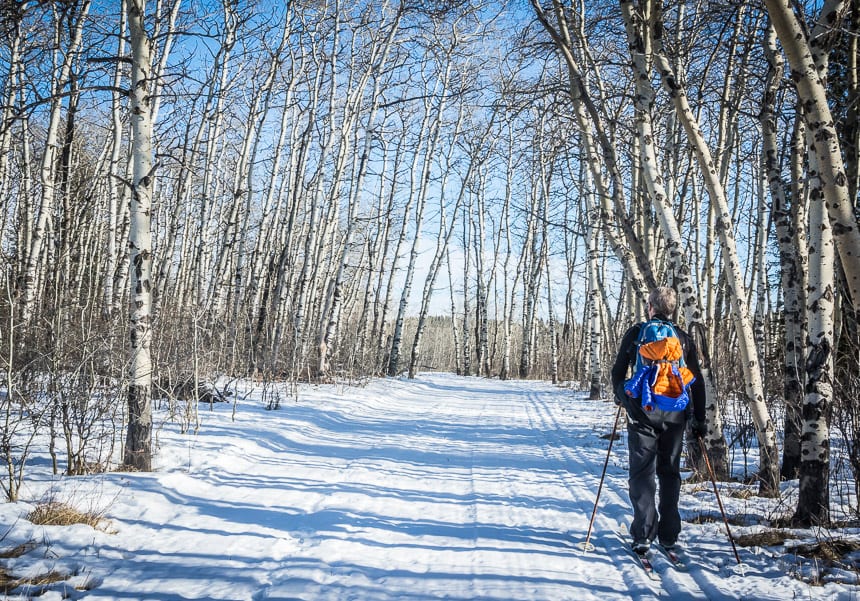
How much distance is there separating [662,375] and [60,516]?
419 centimetres

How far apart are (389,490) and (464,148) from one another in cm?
1869

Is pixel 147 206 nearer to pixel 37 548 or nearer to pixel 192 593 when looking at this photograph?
pixel 37 548

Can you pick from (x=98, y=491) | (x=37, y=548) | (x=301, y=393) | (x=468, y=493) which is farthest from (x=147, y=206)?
(x=301, y=393)

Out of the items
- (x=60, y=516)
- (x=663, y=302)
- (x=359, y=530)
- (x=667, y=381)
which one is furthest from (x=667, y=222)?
(x=60, y=516)

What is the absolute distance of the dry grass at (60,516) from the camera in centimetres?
330

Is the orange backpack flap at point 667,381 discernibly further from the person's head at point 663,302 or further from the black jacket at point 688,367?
the person's head at point 663,302

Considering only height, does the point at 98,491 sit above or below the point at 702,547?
above

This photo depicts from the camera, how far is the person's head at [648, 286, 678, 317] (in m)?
3.81

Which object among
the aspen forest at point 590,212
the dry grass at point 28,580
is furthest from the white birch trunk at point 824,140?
the dry grass at point 28,580

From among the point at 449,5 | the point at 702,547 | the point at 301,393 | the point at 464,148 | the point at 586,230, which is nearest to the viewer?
the point at 702,547

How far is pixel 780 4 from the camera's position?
3021mm

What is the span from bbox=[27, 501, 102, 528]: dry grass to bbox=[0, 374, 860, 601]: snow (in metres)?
0.10

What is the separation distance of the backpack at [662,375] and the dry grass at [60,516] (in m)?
3.86

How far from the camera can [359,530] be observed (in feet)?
12.5
